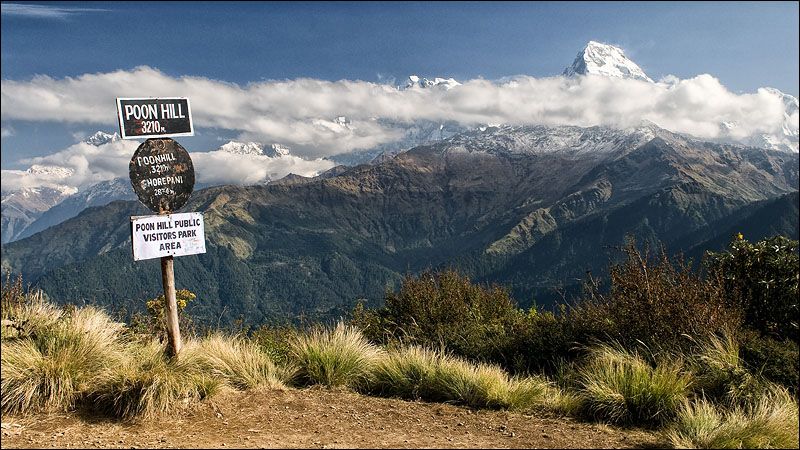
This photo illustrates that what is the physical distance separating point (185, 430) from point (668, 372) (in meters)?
6.61

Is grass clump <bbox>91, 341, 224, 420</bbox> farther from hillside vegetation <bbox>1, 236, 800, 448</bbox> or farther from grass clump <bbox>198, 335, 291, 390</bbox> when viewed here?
grass clump <bbox>198, 335, 291, 390</bbox>

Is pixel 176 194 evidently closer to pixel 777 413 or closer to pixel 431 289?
pixel 431 289

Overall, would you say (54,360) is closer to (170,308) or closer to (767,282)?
(170,308)

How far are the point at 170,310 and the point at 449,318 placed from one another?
640cm

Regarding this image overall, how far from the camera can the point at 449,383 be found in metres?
8.52

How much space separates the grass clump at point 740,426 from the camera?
611cm

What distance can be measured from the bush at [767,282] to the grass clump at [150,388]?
900 centimetres

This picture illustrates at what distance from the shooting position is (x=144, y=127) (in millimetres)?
8953

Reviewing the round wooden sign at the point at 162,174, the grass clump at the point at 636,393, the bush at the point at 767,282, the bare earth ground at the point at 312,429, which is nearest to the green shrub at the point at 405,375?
the bare earth ground at the point at 312,429

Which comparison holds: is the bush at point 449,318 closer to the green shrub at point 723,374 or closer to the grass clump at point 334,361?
the grass clump at point 334,361

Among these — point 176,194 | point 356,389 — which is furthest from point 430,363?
point 176,194

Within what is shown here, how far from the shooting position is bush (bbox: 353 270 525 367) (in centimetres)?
1102

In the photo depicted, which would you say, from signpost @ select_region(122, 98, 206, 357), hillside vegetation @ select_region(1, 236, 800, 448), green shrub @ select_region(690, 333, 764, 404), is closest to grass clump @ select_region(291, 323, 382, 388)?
hillside vegetation @ select_region(1, 236, 800, 448)

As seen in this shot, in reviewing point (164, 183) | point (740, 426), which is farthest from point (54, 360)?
point (740, 426)
